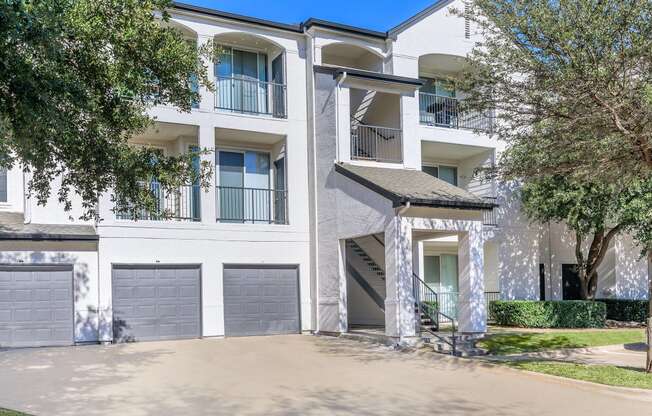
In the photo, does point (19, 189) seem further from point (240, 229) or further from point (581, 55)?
point (581, 55)

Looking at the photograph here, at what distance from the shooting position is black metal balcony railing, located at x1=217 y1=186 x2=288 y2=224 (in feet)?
66.9

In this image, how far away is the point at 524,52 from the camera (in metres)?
12.9

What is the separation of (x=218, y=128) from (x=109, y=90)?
358 inches

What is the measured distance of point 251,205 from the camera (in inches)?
822

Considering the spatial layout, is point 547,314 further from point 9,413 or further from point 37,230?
point 9,413

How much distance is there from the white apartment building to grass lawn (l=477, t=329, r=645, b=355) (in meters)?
0.84

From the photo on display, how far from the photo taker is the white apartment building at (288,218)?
17.2 metres

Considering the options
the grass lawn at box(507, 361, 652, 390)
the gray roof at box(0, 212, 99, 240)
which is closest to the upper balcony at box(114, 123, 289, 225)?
the gray roof at box(0, 212, 99, 240)

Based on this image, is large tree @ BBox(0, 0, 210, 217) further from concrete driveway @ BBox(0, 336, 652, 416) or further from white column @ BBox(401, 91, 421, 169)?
white column @ BBox(401, 91, 421, 169)

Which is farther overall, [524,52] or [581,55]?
[524,52]

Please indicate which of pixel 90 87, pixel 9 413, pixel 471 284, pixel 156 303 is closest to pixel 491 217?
pixel 471 284

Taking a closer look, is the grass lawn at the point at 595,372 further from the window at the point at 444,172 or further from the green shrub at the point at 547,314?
the window at the point at 444,172

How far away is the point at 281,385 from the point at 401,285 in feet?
18.9

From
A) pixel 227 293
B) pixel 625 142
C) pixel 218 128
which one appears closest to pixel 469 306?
pixel 625 142
